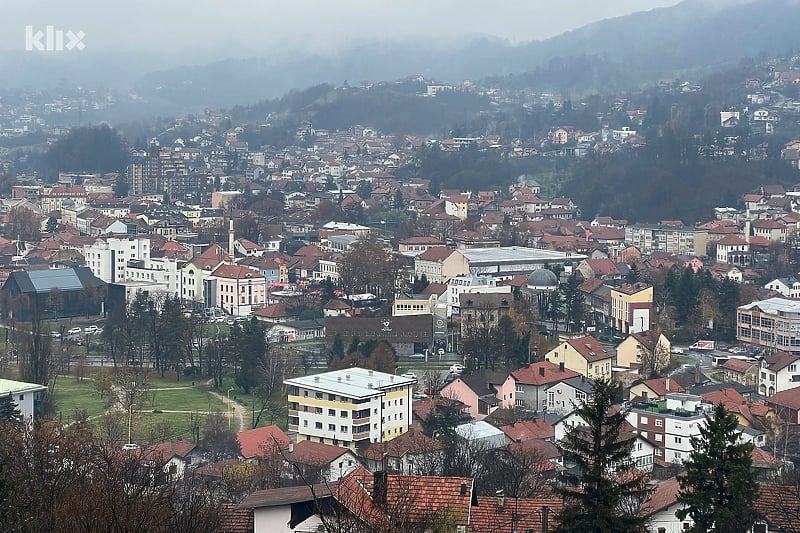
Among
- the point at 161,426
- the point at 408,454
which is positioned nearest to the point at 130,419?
the point at 161,426

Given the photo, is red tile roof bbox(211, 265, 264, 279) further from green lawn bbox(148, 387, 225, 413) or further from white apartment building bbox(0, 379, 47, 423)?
white apartment building bbox(0, 379, 47, 423)

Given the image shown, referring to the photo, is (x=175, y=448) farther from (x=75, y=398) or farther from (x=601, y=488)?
(x=601, y=488)

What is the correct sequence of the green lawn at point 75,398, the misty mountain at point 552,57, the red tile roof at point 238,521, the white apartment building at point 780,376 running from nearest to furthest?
the red tile roof at point 238,521 → the green lawn at point 75,398 → the white apartment building at point 780,376 → the misty mountain at point 552,57

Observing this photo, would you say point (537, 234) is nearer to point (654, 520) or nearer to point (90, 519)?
point (654, 520)

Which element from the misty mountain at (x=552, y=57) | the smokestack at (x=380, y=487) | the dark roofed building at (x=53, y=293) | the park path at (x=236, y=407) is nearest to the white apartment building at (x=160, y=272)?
the dark roofed building at (x=53, y=293)

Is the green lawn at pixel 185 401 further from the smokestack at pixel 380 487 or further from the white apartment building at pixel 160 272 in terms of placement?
the smokestack at pixel 380 487
